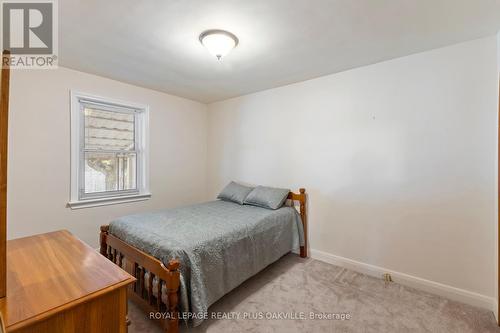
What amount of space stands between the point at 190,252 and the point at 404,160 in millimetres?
2231

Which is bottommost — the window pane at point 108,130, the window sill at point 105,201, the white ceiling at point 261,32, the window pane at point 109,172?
the window sill at point 105,201

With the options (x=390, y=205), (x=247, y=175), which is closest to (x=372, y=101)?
(x=390, y=205)

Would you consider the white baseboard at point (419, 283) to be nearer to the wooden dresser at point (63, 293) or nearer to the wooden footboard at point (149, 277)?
the wooden footboard at point (149, 277)

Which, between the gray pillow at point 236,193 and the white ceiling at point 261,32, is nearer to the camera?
the white ceiling at point 261,32

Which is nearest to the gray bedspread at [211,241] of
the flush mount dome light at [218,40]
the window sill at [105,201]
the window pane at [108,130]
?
the window sill at [105,201]

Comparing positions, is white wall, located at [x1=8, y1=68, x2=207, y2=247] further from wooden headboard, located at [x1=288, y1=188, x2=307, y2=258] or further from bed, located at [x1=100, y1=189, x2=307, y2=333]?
wooden headboard, located at [x1=288, y1=188, x2=307, y2=258]

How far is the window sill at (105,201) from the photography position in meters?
2.84

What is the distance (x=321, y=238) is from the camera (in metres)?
3.00

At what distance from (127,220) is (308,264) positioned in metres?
2.12

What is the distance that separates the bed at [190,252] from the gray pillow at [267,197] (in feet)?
0.54

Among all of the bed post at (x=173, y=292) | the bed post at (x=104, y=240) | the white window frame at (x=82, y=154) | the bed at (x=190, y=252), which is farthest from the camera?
the white window frame at (x=82, y=154)

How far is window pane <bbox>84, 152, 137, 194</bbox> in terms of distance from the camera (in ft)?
9.98

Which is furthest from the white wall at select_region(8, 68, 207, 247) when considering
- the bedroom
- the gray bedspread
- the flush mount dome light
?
the flush mount dome light

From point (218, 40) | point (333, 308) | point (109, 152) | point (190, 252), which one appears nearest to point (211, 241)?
point (190, 252)
